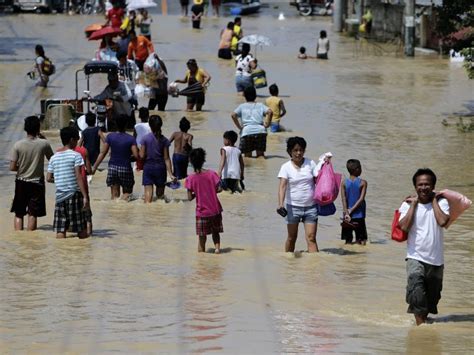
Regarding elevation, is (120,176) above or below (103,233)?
above

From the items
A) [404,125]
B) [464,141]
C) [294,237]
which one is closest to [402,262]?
[294,237]

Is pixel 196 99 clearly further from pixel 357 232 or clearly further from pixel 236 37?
pixel 357 232

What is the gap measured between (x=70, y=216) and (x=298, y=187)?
9.37ft

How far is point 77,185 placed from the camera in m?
16.0

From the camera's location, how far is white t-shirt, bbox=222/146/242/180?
19.8 meters

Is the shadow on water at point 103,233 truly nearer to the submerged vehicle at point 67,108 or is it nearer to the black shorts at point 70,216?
the black shorts at point 70,216

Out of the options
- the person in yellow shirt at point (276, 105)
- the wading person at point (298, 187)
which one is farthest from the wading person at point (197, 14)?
the wading person at point (298, 187)

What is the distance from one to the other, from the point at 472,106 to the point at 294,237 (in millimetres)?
18482

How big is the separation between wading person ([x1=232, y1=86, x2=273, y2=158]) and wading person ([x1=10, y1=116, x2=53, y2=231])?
739cm

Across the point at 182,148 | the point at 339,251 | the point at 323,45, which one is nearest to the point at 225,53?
the point at 323,45

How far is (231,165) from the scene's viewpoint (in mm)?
19891

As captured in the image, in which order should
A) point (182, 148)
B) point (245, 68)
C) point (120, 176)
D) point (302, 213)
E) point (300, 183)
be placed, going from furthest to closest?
point (245, 68)
point (182, 148)
point (120, 176)
point (302, 213)
point (300, 183)

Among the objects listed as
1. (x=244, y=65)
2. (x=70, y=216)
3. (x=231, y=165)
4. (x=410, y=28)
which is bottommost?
(x=70, y=216)

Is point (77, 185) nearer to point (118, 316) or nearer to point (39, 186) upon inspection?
point (39, 186)
